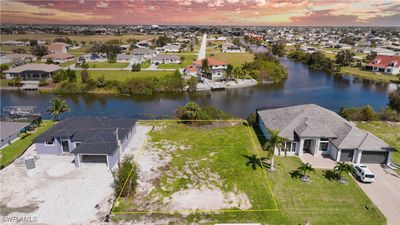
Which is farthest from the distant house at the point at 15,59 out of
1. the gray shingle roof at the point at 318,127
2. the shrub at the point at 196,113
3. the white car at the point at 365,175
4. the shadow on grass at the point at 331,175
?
the white car at the point at 365,175

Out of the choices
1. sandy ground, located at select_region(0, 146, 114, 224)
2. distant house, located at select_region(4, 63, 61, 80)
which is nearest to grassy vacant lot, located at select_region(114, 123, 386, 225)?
sandy ground, located at select_region(0, 146, 114, 224)

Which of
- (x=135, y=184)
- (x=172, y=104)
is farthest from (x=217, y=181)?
(x=172, y=104)

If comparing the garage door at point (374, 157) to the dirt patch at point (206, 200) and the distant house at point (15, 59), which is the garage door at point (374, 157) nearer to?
the dirt patch at point (206, 200)

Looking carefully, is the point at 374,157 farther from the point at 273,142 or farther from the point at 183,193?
the point at 183,193

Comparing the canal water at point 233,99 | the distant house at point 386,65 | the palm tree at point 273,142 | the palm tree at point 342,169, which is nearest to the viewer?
the palm tree at point 342,169

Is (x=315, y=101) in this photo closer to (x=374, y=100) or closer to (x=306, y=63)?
(x=374, y=100)

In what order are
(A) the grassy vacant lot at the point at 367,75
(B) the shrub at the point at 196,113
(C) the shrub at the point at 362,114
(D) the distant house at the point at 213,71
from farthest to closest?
(A) the grassy vacant lot at the point at 367,75, (D) the distant house at the point at 213,71, (C) the shrub at the point at 362,114, (B) the shrub at the point at 196,113

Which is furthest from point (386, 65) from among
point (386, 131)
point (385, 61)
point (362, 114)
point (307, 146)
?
point (307, 146)
